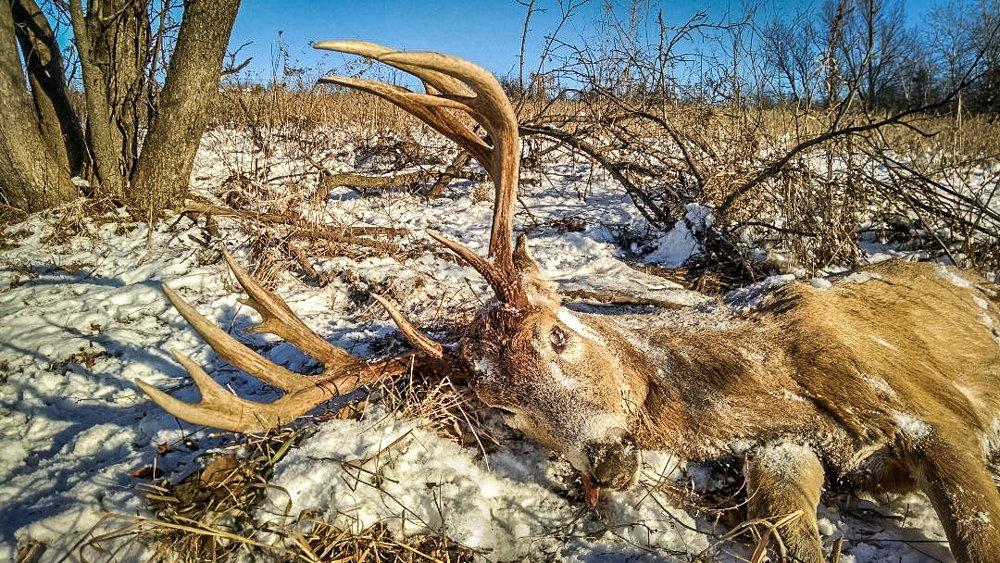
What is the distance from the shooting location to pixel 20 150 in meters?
4.60

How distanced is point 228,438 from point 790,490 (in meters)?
2.27

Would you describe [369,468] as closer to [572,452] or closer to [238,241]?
[572,452]

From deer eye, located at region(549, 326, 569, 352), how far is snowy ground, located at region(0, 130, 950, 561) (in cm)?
52

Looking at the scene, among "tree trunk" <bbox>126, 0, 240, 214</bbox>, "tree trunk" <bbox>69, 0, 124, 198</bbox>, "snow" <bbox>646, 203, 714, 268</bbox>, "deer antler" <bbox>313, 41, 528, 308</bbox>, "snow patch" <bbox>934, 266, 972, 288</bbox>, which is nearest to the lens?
"deer antler" <bbox>313, 41, 528, 308</bbox>

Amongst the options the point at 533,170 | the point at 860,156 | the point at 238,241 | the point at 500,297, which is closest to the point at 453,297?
the point at 500,297

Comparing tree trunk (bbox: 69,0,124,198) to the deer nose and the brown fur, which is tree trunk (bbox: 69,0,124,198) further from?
the deer nose

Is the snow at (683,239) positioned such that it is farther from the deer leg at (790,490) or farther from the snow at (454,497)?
the snow at (454,497)

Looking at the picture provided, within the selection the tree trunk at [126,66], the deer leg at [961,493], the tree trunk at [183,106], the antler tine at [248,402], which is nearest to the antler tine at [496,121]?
the antler tine at [248,402]

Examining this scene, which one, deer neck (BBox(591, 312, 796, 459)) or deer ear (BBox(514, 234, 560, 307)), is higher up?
deer ear (BBox(514, 234, 560, 307))

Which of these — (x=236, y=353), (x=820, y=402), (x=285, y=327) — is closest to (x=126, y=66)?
(x=285, y=327)

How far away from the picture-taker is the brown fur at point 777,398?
1895 mm

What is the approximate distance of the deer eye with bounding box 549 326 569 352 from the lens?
6.66 ft

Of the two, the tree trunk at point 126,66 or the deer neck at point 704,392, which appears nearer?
the deer neck at point 704,392

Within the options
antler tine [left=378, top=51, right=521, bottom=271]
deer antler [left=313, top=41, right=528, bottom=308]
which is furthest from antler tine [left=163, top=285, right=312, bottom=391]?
antler tine [left=378, top=51, right=521, bottom=271]
